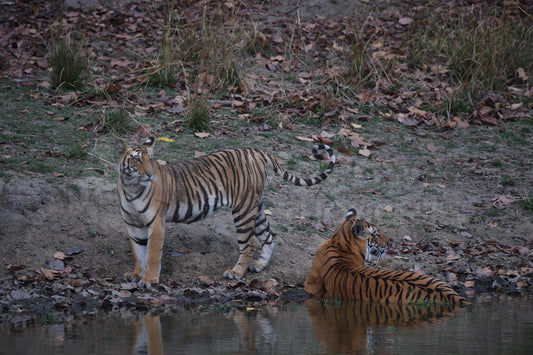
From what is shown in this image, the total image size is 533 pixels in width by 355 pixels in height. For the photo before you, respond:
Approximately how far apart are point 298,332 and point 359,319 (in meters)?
0.63

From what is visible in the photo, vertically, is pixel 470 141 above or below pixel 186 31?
below

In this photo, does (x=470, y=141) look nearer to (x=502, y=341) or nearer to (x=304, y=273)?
(x=304, y=273)

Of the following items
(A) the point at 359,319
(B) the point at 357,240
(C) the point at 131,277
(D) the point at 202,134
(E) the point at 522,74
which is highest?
(E) the point at 522,74

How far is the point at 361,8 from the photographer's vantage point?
13.7 m

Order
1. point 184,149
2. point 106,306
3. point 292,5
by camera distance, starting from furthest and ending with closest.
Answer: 1. point 292,5
2. point 184,149
3. point 106,306

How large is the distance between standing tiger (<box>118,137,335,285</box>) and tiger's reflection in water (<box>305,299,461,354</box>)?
3.37 ft

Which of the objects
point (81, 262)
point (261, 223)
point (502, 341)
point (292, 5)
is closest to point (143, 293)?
point (81, 262)

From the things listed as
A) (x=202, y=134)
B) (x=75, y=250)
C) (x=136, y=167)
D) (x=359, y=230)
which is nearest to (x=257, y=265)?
(x=359, y=230)

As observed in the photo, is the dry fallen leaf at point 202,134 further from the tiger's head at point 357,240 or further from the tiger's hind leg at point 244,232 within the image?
the tiger's head at point 357,240

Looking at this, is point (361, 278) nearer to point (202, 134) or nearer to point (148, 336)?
point (148, 336)

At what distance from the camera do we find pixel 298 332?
4.57 metres

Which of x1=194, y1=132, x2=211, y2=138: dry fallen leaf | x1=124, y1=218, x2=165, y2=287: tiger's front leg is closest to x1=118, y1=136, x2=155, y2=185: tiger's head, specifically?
x1=124, y1=218, x2=165, y2=287: tiger's front leg

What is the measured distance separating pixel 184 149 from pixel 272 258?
7.90ft

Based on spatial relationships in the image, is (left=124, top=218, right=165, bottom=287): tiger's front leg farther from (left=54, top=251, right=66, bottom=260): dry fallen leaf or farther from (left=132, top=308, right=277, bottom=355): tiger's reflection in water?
(left=132, top=308, right=277, bottom=355): tiger's reflection in water
